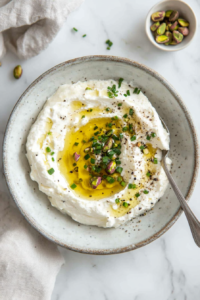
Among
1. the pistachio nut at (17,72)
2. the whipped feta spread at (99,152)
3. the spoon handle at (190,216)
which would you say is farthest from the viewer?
the pistachio nut at (17,72)

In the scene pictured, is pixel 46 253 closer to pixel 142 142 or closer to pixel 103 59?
pixel 142 142

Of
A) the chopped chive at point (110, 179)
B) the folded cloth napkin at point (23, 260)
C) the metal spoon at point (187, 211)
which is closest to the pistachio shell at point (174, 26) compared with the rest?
the metal spoon at point (187, 211)

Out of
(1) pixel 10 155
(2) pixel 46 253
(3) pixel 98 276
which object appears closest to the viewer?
(1) pixel 10 155

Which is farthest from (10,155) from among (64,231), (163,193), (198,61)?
(198,61)

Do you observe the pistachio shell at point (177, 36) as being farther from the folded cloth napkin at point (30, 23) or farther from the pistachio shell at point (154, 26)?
the folded cloth napkin at point (30, 23)

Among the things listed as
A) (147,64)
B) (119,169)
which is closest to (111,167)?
(119,169)

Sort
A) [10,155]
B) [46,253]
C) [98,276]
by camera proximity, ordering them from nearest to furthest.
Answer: [10,155], [46,253], [98,276]

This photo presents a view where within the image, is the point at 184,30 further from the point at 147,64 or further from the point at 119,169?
the point at 119,169
